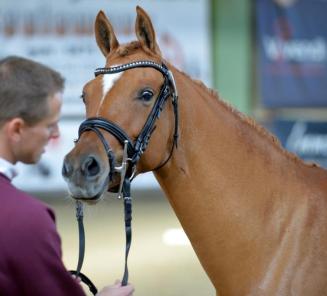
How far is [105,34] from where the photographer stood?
3.25 meters

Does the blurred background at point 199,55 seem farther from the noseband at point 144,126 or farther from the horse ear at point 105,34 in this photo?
the noseband at point 144,126

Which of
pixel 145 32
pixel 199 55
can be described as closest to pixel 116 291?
pixel 145 32

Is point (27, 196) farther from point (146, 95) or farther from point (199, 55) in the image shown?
point (199, 55)

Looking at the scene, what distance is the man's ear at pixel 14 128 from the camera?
1886 millimetres

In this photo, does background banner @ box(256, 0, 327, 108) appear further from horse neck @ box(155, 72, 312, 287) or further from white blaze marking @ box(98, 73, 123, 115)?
white blaze marking @ box(98, 73, 123, 115)

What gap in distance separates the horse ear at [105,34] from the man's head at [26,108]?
1.25 meters

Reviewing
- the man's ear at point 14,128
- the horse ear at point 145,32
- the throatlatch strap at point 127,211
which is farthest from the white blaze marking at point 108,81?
the man's ear at point 14,128

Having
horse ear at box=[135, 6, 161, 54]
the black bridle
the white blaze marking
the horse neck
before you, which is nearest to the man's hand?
the black bridle

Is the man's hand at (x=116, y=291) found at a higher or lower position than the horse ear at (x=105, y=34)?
lower

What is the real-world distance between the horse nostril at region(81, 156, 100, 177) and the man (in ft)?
1.87

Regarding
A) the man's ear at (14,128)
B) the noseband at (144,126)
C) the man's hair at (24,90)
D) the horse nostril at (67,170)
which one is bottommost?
the horse nostril at (67,170)

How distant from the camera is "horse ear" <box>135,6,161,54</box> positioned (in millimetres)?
3008

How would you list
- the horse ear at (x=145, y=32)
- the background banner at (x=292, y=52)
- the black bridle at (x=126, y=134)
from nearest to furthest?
1. the black bridle at (x=126, y=134)
2. the horse ear at (x=145, y=32)
3. the background banner at (x=292, y=52)

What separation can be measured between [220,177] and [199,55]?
6.95 metres
